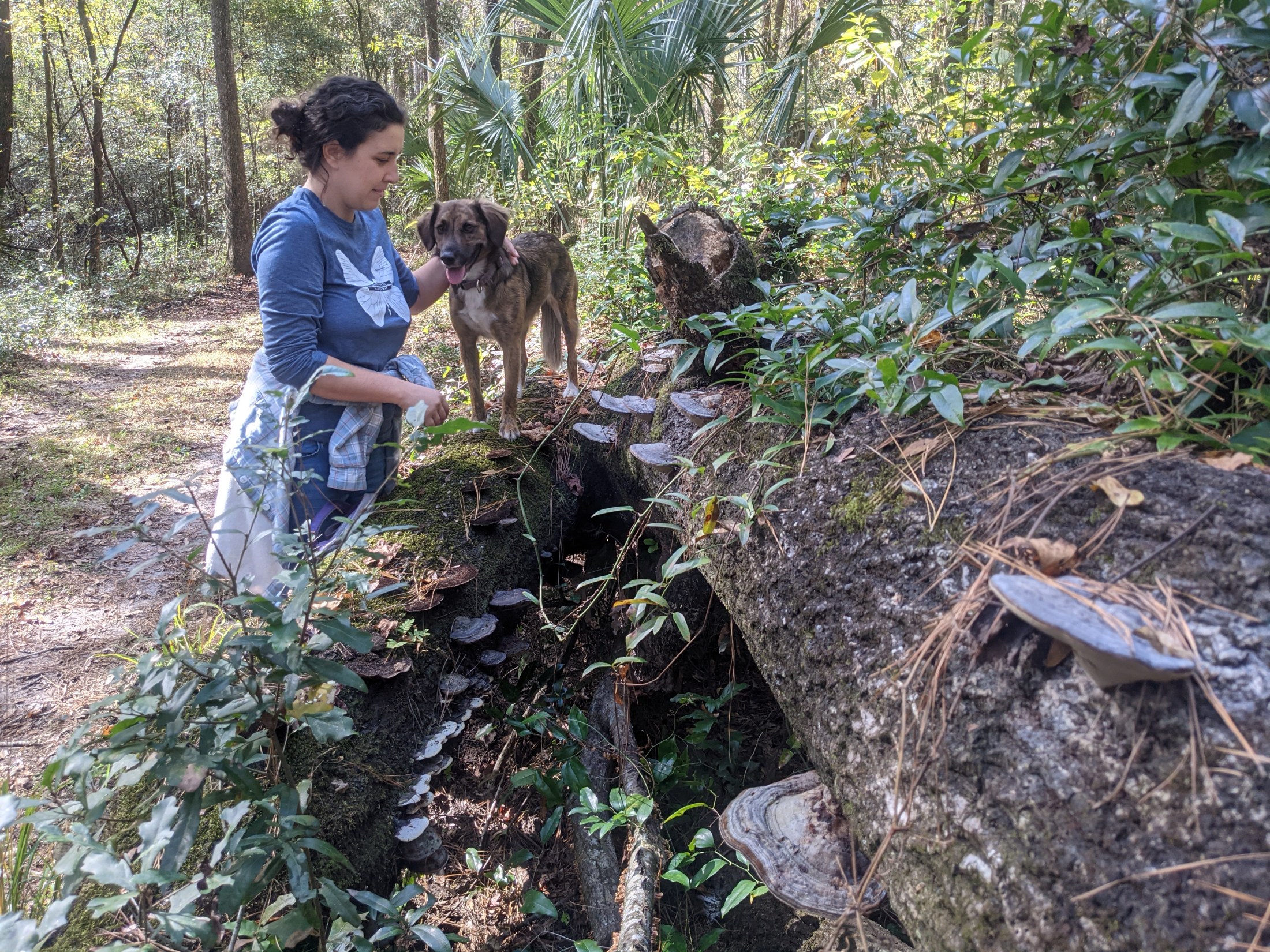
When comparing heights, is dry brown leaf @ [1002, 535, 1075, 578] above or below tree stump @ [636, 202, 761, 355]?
below

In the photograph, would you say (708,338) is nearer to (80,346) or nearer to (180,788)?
(180,788)

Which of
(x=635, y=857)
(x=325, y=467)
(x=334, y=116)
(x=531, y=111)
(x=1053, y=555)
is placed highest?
(x=531, y=111)

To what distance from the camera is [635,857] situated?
7.46 feet

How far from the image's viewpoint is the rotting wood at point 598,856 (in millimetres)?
2422

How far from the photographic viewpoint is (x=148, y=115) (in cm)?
2009

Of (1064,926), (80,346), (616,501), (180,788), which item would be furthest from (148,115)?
(1064,926)

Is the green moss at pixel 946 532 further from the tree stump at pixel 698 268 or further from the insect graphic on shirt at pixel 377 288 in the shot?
the insect graphic on shirt at pixel 377 288

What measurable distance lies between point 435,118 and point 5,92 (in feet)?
22.7

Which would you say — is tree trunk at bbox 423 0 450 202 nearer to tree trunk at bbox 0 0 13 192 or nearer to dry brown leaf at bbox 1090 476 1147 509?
tree trunk at bbox 0 0 13 192

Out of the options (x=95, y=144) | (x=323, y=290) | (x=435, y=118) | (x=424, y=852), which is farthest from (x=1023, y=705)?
(x=95, y=144)

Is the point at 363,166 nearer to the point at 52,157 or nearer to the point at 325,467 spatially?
the point at 325,467

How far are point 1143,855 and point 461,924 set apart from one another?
2.29 metres

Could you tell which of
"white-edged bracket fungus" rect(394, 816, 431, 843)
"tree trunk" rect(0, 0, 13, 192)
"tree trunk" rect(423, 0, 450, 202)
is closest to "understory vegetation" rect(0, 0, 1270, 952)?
"white-edged bracket fungus" rect(394, 816, 431, 843)

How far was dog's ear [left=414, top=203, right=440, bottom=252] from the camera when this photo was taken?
14.1ft
